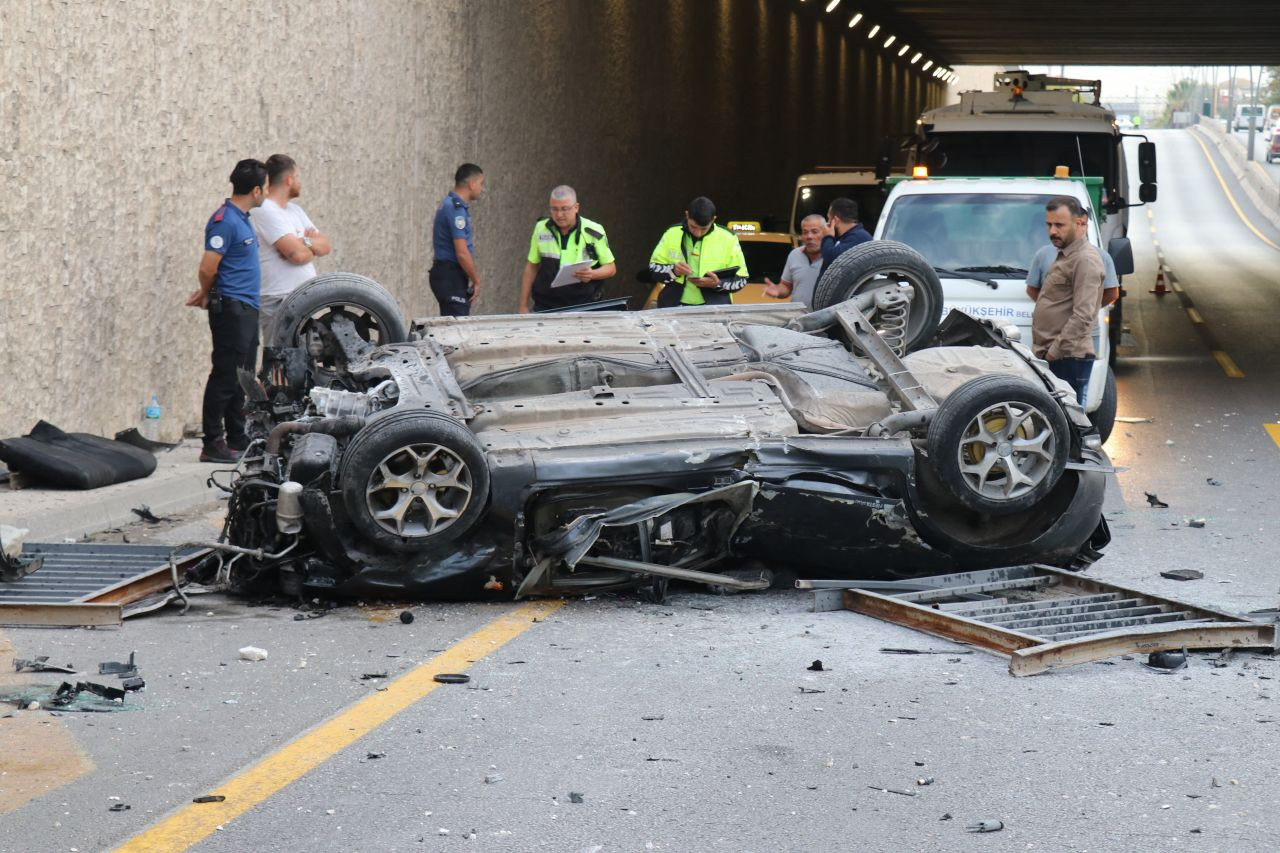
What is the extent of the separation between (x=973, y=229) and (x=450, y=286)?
4.08 metres

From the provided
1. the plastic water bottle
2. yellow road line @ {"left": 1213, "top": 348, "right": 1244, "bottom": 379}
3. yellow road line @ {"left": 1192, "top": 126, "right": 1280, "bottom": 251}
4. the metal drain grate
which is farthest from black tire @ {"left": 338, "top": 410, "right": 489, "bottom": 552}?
yellow road line @ {"left": 1192, "top": 126, "right": 1280, "bottom": 251}

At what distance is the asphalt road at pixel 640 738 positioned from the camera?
4.48 metres

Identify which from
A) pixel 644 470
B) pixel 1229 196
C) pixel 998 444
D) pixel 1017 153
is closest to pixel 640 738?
pixel 644 470

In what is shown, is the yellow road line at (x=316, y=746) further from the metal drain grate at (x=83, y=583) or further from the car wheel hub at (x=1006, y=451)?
the car wheel hub at (x=1006, y=451)

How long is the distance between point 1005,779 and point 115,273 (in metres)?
8.02

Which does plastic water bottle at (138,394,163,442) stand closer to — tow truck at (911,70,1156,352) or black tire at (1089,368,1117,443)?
black tire at (1089,368,1117,443)

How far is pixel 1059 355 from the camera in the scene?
1064 cm

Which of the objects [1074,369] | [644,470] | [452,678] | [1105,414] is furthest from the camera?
[1105,414]

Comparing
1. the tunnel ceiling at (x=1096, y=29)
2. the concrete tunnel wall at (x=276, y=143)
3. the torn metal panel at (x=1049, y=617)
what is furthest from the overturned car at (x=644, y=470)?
the tunnel ceiling at (x=1096, y=29)

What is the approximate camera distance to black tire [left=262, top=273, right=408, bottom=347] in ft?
27.5

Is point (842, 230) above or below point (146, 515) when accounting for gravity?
above

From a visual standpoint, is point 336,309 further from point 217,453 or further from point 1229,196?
point 1229,196

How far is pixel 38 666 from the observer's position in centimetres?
600

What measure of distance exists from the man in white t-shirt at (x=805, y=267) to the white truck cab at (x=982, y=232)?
113cm
